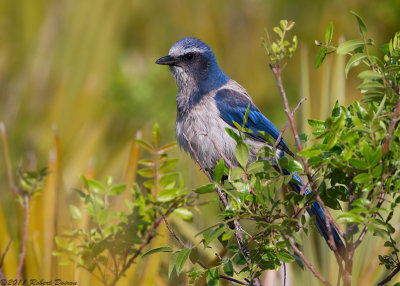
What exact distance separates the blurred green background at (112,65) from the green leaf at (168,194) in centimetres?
149

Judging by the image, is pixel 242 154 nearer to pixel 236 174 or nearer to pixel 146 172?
pixel 236 174

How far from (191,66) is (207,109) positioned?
1.23 ft

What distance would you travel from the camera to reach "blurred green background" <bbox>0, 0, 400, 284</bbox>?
4.41m

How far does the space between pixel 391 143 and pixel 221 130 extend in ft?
5.42

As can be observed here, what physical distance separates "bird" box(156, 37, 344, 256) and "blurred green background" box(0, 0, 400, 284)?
0.65 metres

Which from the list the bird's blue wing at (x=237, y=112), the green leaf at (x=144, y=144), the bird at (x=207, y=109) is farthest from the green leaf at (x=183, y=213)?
the bird's blue wing at (x=237, y=112)

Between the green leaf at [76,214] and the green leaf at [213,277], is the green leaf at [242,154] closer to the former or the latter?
the green leaf at [213,277]

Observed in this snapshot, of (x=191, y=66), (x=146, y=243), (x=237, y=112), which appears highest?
(x=191, y=66)

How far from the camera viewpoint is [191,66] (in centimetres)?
349

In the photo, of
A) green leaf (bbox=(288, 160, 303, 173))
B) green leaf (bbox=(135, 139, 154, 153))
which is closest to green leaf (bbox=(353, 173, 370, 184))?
green leaf (bbox=(288, 160, 303, 173))

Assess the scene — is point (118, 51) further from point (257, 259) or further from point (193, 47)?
point (257, 259)

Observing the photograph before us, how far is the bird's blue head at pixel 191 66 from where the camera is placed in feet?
11.3

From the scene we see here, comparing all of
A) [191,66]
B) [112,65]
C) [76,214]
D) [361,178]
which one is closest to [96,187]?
[76,214]

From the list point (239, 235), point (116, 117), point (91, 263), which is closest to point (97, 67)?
point (116, 117)
